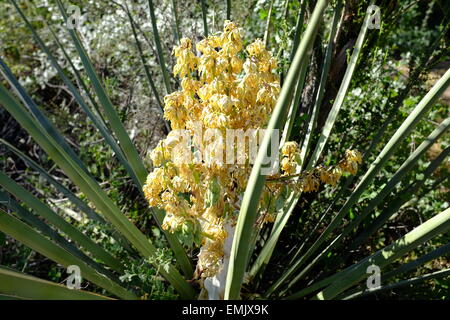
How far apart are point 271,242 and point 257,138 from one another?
2.17 ft

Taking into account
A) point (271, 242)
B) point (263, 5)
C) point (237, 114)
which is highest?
point (263, 5)

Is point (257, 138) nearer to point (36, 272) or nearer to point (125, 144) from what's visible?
point (125, 144)

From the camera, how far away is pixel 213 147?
47.7 inches

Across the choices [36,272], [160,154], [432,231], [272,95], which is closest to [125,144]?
[160,154]

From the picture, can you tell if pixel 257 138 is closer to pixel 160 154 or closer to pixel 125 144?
pixel 160 154

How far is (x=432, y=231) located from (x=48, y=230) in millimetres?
1173

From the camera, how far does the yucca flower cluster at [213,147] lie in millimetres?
1224

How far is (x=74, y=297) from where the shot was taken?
113 centimetres

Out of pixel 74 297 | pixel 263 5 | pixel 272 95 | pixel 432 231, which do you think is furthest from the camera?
pixel 263 5

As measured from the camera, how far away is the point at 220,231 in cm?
132

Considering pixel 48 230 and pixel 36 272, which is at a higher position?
pixel 36 272

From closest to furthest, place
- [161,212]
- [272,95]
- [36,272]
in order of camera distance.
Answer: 1. [272,95]
2. [161,212]
3. [36,272]

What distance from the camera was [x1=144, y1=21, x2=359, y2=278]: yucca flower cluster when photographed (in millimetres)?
1224

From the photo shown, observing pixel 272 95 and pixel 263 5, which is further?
pixel 263 5
